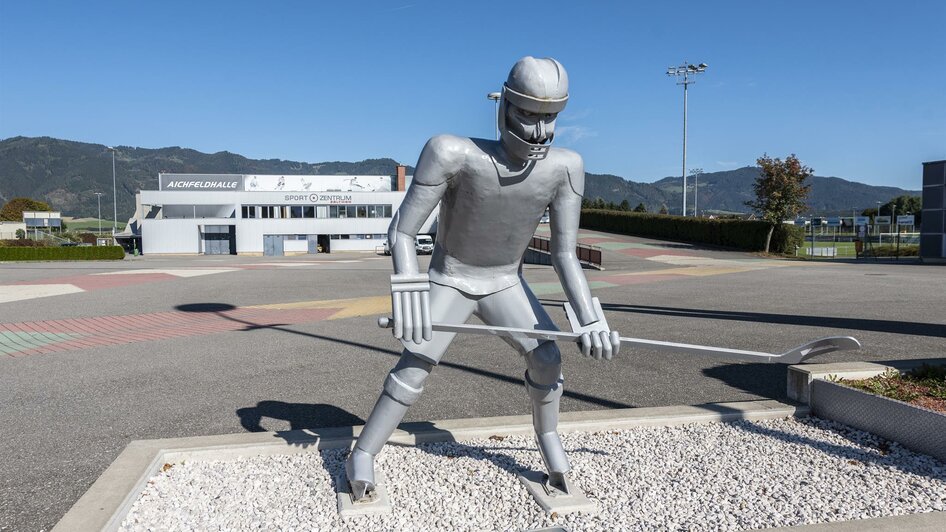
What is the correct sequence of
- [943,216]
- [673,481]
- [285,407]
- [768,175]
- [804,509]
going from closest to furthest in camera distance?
[804,509]
[673,481]
[285,407]
[943,216]
[768,175]

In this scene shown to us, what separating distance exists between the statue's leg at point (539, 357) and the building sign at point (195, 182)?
2011 inches

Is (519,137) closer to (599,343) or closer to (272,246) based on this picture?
(599,343)

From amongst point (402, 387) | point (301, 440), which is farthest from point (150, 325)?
point (402, 387)

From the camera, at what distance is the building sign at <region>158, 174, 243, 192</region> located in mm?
49594

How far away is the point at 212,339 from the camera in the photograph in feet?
30.7

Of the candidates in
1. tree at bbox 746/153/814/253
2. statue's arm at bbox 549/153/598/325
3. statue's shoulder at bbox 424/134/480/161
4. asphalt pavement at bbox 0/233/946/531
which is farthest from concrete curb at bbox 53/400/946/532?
tree at bbox 746/153/814/253

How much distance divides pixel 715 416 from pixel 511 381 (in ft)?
7.43

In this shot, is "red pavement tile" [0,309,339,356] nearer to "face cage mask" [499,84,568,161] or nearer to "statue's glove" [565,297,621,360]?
"face cage mask" [499,84,568,161]

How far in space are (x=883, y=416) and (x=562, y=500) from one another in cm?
276

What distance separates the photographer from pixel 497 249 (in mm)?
3674

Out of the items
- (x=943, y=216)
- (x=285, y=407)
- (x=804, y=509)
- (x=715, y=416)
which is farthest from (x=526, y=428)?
(x=943, y=216)

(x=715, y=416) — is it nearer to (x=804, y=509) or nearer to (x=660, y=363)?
(x=804, y=509)

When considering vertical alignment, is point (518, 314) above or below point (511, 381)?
above

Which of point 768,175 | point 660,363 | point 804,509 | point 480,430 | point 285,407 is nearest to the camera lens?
point 804,509
